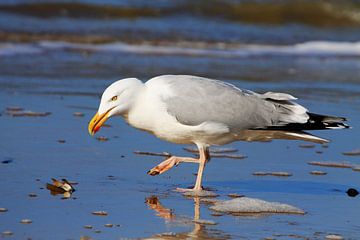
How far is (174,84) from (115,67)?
231 inches

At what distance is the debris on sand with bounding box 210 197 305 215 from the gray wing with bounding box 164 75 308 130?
2.32 ft

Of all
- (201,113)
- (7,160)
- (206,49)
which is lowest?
(7,160)

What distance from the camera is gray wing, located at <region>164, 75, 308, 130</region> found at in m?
6.00

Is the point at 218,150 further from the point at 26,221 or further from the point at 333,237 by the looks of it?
the point at 26,221

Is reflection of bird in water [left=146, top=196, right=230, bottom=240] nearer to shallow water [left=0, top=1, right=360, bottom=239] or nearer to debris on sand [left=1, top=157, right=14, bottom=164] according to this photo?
shallow water [left=0, top=1, right=360, bottom=239]

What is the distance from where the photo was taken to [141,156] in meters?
6.91

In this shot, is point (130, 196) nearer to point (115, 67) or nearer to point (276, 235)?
point (276, 235)

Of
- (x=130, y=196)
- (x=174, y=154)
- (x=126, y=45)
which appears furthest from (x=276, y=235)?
(x=126, y=45)

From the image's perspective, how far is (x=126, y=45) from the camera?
14.5 meters

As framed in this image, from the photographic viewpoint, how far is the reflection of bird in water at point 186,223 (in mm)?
4801

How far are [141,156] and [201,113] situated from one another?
3.41 ft

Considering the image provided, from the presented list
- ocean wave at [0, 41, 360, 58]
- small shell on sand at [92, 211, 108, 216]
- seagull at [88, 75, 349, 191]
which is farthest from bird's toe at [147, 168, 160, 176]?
ocean wave at [0, 41, 360, 58]

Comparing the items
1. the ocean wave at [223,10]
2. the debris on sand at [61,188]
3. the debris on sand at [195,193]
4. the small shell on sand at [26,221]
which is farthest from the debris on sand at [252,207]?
the ocean wave at [223,10]

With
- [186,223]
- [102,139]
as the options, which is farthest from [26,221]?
[102,139]
